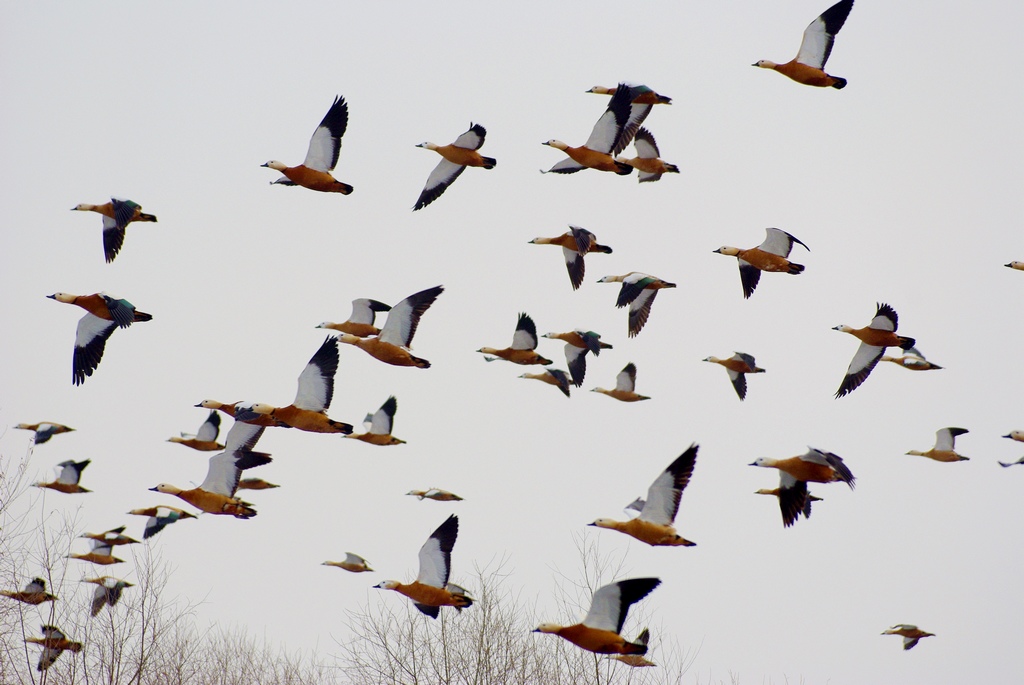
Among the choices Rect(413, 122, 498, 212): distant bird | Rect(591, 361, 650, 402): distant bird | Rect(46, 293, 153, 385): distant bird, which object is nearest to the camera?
Rect(46, 293, 153, 385): distant bird

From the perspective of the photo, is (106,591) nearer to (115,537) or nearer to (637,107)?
(115,537)

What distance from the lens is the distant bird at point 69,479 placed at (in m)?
22.4

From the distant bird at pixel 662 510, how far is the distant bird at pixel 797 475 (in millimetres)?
1143

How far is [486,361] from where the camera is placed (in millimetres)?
22641

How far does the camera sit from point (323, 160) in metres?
18.6

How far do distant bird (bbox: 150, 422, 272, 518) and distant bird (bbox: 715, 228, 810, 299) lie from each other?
344 inches

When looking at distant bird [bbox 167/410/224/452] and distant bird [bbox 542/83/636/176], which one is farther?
distant bird [bbox 167/410/224/452]

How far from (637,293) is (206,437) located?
30.3ft

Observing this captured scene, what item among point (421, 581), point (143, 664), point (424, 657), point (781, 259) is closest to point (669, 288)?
point (781, 259)

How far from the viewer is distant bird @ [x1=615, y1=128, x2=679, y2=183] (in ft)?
67.4

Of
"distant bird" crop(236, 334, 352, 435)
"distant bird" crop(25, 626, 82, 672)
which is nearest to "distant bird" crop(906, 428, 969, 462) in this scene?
"distant bird" crop(236, 334, 352, 435)

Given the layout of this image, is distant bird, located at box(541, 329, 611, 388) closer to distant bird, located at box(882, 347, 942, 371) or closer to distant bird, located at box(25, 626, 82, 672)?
distant bird, located at box(882, 347, 942, 371)

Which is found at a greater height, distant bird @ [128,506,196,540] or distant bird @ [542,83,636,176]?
distant bird @ [542,83,636,176]

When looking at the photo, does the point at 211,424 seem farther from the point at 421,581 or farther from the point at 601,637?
the point at 601,637
